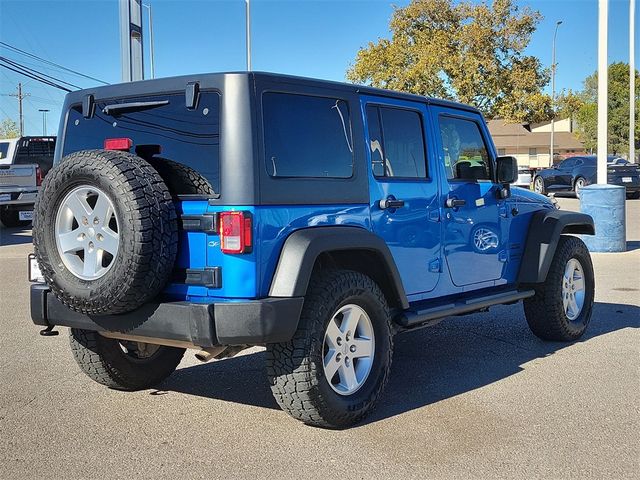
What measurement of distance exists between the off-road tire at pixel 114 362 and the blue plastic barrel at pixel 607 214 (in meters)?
9.04

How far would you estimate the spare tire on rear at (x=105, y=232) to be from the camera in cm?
385

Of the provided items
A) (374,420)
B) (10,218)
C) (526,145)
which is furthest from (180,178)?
(526,145)

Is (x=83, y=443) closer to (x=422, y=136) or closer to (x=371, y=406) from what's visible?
(x=371, y=406)

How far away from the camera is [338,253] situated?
4.51 m

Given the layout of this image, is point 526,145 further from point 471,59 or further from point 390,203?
point 390,203

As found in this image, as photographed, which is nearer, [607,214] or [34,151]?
[607,214]

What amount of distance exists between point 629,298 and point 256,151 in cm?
613

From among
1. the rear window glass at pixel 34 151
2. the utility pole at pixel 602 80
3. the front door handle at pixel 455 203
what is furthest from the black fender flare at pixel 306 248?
the rear window glass at pixel 34 151

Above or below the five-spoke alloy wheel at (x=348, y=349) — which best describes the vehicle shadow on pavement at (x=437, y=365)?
below

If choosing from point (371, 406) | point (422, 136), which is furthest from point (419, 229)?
point (371, 406)

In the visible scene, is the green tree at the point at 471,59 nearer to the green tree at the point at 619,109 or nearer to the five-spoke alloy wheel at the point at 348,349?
the green tree at the point at 619,109

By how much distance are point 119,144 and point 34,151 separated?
16079 millimetres

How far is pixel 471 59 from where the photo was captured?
31.9 meters

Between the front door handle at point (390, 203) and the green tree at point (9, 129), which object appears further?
the green tree at point (9, 129)
